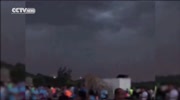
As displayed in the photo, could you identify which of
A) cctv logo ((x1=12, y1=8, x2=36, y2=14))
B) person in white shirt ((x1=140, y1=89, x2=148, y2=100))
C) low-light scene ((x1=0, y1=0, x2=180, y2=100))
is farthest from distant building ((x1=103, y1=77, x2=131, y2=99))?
cctv logo ((x1=12, y1=8, x2=36, y2=14))

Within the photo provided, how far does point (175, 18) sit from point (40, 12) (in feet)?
4.86

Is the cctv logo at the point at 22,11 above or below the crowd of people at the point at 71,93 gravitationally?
above

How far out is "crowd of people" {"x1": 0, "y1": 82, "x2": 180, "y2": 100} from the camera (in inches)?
168

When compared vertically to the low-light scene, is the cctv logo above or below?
above

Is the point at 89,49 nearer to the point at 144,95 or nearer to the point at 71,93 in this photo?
the point at 144,95

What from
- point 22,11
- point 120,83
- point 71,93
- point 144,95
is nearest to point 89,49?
point 120,83

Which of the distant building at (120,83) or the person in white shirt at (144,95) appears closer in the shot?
the distant building at (120,83)

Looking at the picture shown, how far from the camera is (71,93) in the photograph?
5012 mm

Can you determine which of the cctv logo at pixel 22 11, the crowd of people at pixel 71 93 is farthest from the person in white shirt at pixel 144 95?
the cctv logo at pixel 22 11

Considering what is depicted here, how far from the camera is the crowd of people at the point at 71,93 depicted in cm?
426

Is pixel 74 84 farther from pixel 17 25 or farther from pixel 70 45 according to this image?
pixel 17 25

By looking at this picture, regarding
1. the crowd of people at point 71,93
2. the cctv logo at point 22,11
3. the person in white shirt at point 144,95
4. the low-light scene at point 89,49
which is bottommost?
the person in white shirt at point 144,95

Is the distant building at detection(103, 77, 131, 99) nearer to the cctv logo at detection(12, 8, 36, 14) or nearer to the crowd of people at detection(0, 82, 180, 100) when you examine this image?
the crowd of people at detection(0, 82, 180, 100)

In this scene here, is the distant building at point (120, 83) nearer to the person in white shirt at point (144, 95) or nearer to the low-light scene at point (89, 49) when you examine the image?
the low-light scene at point (89, 49)
